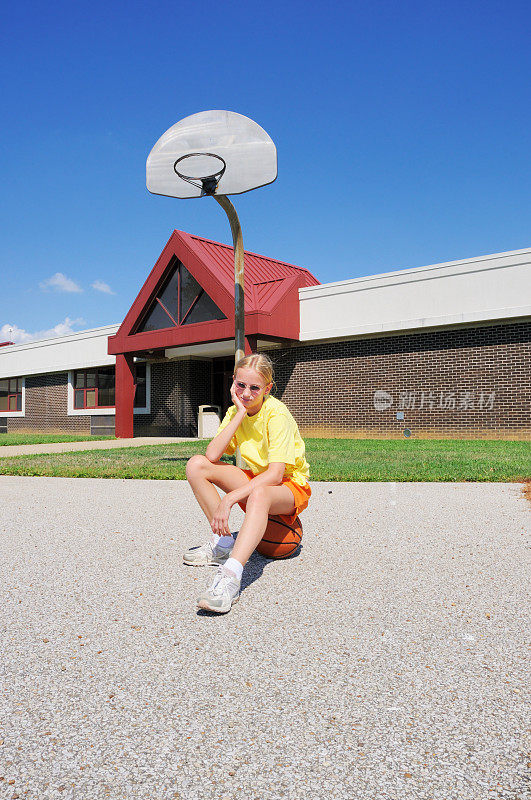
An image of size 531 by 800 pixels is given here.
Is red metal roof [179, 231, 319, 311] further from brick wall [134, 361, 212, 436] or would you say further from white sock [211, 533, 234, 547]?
white sock [211, 533, 234, 547]

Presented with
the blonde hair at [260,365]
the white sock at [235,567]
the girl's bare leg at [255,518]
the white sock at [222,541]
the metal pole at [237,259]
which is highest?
the metal pole at [237,259]

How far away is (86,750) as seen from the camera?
1.87 m

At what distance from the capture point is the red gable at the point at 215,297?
16.8m

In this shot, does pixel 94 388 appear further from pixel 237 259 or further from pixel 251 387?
pixel 251 387

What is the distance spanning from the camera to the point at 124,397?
20.1m

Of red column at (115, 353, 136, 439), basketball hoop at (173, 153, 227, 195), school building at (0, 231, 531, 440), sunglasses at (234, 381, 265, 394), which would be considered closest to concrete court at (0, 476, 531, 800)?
sunglasses at (234, 381, 265, 394)

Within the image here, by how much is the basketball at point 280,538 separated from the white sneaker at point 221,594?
2.59 ft


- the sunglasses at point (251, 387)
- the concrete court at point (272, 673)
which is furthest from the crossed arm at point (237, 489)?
the concrete court at point (272, 673)

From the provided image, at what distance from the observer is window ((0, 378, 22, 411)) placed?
98.1ft

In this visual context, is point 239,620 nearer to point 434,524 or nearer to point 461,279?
point 434,524

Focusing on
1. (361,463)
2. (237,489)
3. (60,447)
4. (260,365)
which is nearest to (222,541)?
(237,489)

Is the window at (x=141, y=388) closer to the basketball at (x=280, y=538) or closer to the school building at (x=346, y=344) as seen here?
the school building at (x=346, y=344)

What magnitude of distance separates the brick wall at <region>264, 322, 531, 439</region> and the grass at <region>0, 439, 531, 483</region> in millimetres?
1261

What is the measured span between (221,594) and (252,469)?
103 cm
